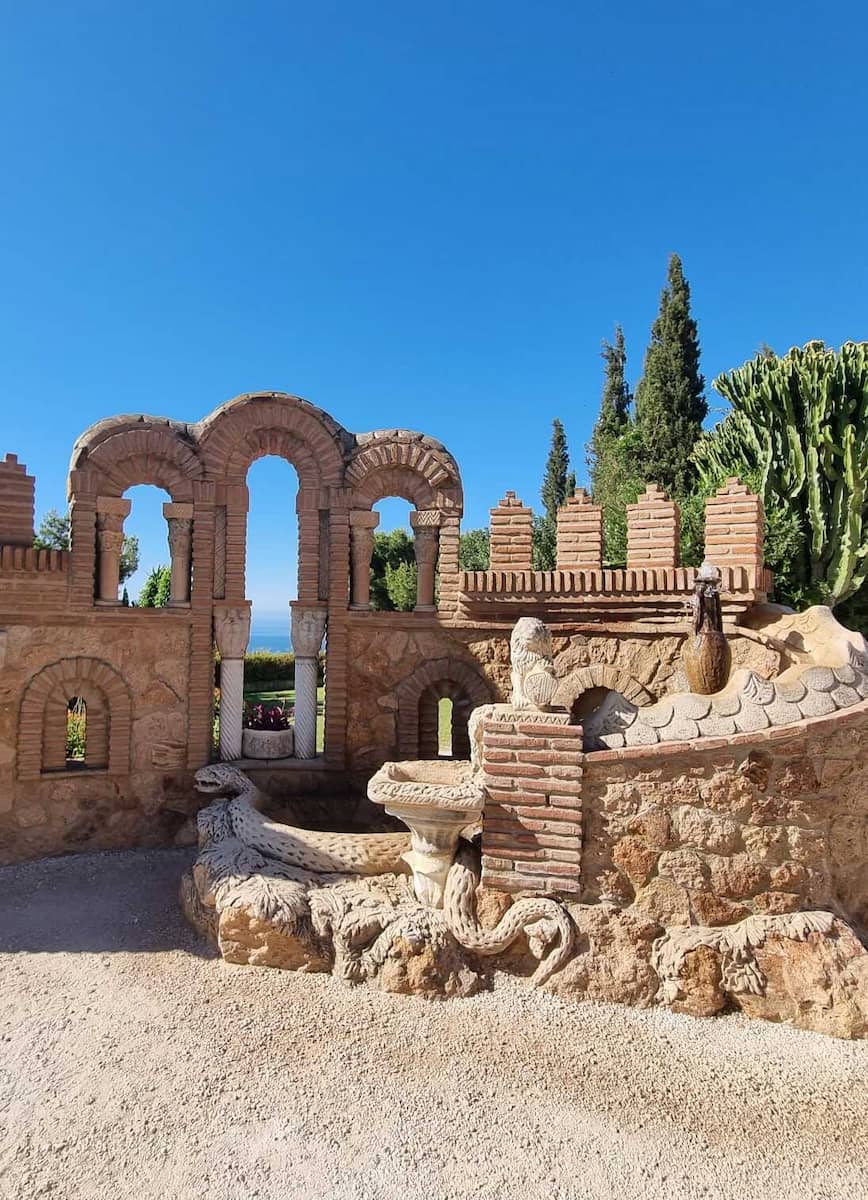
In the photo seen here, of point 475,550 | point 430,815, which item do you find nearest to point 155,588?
point 475,550

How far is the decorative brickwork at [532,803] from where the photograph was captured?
5836 mm

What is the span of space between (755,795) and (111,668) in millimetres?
7755

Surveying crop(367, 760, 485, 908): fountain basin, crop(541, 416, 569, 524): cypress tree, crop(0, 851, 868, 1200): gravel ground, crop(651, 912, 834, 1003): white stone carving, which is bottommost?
crop(0, 851, 868, 1200): gravel ground

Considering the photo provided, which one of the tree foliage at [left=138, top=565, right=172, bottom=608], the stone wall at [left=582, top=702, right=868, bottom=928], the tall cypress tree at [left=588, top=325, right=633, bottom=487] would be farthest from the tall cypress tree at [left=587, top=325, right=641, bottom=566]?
the tree foliage at [left=138, top=565, right=172, bottom=608]

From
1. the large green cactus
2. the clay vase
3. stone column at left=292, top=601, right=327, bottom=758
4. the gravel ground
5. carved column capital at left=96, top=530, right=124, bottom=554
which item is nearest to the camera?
the gravel ground

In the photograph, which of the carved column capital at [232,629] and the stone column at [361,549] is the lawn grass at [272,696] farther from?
the stone column at [361,549]

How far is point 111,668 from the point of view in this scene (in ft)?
28.4

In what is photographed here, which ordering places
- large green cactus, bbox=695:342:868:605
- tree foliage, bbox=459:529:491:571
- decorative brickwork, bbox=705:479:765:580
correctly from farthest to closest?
tree foliage, bbox=459:529:491:571, large green cactus, bbox=695:342:868:605, decorative brickwork, bbox=705:479:765:580

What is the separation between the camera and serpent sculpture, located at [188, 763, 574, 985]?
579cm

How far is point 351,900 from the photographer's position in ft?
20.2

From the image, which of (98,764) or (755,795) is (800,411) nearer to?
(755,795)

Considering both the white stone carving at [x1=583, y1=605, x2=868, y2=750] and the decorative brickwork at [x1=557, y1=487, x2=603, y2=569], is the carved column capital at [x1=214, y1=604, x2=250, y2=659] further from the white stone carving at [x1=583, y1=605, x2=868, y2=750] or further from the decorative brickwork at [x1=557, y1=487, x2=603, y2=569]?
the white stone carving at [x1=583, y1=605, x2=868, y2=750]

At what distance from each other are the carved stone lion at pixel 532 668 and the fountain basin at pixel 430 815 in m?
0.92

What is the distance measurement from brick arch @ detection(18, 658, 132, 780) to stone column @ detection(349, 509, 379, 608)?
3.37 meters
